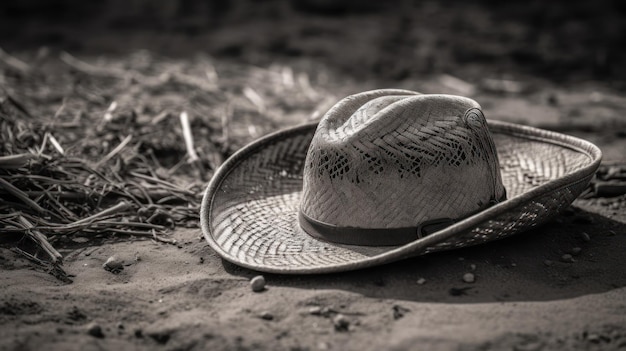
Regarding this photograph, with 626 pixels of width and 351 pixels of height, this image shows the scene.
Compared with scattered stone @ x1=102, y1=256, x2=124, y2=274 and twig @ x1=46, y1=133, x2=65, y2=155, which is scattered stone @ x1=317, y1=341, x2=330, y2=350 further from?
twig @ x1=46, y1=133, x2=65, y2=155

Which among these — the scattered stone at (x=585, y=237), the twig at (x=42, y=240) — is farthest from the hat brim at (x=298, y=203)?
the twig at (x=42, y=240)

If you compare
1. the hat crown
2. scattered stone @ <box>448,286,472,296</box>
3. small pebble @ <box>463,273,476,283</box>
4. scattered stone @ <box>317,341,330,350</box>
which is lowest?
scattered stone @ <box>317,341,330,350</box>

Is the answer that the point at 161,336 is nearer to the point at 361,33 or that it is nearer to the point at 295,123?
the point at 295,123

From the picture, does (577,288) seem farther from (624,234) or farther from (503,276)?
(624,234)

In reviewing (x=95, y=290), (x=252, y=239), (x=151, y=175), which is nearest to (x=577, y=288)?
(x=252, y=239)

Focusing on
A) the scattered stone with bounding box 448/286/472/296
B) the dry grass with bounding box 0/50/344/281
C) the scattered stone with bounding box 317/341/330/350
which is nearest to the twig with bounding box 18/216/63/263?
the dry grass with bounding box 0/50/344/281

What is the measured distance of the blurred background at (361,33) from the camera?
709 cm

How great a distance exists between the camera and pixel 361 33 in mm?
8195

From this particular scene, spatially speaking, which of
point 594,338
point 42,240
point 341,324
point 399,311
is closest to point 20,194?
point 42,240

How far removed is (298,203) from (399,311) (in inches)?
37.7

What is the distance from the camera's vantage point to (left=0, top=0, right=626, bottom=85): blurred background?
7090 mm

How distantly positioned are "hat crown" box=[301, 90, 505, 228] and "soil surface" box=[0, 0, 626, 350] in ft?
0.79

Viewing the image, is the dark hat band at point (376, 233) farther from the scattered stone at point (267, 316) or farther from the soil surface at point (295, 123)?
the scattered stone at point (267, 316)

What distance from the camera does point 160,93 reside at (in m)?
5.34
